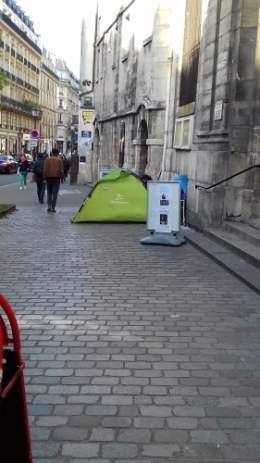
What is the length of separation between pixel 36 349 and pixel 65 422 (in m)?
1.26

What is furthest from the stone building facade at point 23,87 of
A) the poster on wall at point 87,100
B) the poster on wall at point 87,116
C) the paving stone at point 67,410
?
the paving stone at point 67,410

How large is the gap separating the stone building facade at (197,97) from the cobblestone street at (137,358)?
8.59 feet

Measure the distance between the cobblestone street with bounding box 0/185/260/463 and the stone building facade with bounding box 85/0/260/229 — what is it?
2.62 meters

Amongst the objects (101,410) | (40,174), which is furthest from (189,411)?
(40,174)

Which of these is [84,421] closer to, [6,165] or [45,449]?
[45,449]

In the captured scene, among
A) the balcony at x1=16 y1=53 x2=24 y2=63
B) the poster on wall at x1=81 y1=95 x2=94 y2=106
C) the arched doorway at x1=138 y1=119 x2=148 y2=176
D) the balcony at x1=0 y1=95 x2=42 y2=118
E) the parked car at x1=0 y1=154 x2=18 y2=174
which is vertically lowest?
the parked car at x1=0 y1=154 x2=18 y2=174

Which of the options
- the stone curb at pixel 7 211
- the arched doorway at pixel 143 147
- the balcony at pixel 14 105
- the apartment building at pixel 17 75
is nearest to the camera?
the stone curb at pixel 7 211

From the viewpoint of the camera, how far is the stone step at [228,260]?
6.70 metres

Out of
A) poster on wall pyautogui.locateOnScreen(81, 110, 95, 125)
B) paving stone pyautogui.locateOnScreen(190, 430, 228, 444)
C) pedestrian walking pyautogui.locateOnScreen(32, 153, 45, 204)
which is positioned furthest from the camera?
poster on wall pyautogui.locateOnScreen(81, 110, 95, 125)

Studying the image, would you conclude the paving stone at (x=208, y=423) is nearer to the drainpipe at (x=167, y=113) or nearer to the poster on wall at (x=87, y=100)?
the drainpipe at (x=167, y=113)

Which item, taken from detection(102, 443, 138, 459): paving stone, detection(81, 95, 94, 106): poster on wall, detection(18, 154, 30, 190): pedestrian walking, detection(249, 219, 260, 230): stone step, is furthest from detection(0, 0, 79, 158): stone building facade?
detection(102, 443, 138, 459): paving stone

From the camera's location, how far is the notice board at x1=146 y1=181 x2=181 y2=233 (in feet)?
31.6

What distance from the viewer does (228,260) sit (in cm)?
787

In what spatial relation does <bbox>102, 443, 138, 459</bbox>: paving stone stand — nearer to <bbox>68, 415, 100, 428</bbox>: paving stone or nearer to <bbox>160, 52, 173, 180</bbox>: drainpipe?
<bbox>68, 415, 100, 428</bbox>: paving stone
